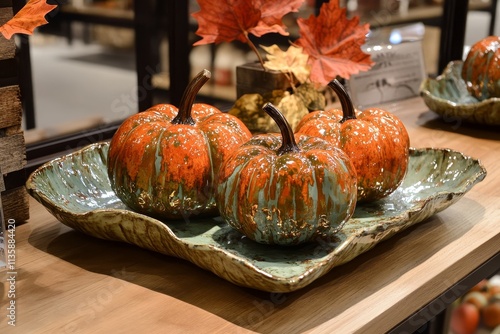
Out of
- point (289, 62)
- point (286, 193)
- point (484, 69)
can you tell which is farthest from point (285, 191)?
point (484, 69)

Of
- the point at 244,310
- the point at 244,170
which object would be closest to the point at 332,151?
the point at 244,170

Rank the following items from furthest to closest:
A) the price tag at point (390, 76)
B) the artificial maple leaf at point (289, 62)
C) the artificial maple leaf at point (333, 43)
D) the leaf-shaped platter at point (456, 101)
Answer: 1. the price tag at point (390, 76)
2. the leaf-shaped platter at point (456, 101)
3. the artificial maple leaf at point (289, 62)
4. the artificial maple leaf at point (333, 43)

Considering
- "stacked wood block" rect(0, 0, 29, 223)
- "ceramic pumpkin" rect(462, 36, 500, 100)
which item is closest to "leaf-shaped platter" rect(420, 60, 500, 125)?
"ceramic pumpkin" rect(462, 36, 500, 100)

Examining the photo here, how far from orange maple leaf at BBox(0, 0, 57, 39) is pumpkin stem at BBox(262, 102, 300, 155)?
275mm

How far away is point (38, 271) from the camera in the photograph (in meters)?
0.91

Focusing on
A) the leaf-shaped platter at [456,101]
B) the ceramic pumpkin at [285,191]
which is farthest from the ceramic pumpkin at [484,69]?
the ceramic pumpkin at [285,191]

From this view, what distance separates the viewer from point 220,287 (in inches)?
34.4

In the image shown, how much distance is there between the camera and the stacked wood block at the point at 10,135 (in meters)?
0.96

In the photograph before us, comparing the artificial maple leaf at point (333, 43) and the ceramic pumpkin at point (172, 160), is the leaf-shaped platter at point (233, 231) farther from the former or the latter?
the artificial maple leaf at point (333, 43)

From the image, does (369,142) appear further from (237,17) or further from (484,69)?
(484,69)

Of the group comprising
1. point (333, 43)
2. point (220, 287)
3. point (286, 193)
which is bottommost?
point (220, 287)

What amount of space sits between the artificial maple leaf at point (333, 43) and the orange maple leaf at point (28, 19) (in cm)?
48

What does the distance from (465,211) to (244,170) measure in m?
0.44

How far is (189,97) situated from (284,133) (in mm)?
146
